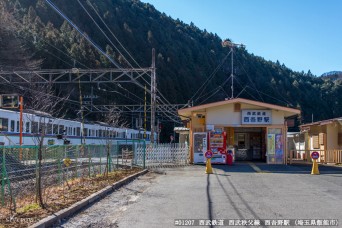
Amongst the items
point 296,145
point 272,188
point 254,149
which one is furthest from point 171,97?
point 272,188

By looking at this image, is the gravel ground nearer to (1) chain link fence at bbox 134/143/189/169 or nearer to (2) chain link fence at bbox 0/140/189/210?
(2) chain link fence at bbox 0/140/189/210

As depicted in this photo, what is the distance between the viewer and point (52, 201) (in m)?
9.60

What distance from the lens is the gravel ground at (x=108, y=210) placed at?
7902 millimetres

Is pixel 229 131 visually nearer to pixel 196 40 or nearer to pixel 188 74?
pixel 188 74

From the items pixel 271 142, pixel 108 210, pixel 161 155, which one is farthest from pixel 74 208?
pixel 271 142

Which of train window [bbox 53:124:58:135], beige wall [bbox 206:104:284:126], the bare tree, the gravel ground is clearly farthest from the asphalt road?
the bare tree

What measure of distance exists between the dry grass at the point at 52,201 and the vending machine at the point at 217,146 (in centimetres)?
990

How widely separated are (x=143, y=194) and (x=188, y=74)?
8304cm

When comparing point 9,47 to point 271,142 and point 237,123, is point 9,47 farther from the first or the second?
point 271,142

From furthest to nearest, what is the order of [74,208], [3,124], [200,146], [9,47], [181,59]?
[181,59] → [9,47] → [200,146] → [3,124] → [74,208]

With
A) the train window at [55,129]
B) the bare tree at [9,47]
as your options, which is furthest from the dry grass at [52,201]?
the bare tree at [9,47]

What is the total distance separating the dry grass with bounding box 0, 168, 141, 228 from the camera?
752cm

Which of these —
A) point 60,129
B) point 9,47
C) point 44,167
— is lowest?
point 44,167

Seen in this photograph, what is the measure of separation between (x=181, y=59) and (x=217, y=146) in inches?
2957
